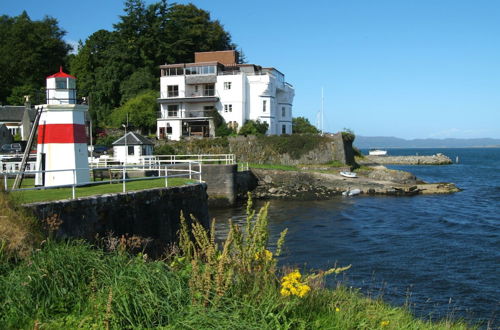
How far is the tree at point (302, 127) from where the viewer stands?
2835 inches

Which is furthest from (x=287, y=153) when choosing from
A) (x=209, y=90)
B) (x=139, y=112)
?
(x=139, y=112)

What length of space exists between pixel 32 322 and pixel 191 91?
2177 inches

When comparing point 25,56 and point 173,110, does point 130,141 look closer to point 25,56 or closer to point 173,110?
point 173,110

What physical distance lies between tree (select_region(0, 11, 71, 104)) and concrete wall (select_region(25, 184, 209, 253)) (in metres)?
55.0

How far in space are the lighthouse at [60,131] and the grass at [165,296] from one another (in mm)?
9470

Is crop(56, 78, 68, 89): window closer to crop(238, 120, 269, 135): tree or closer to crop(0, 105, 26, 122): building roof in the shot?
crop(238, 120, 269, 135): tree

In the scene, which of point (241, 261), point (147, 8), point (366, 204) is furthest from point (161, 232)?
point (147, 8)

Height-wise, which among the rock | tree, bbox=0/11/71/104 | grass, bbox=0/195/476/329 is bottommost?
the rock

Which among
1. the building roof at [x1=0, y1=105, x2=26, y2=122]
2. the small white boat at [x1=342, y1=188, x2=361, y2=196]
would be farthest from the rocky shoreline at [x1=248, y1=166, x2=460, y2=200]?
the building roof at [x1=0, y1=105, x2=26, y2=122]

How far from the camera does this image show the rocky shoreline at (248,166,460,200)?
130 feet

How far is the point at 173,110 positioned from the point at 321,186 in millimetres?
25713

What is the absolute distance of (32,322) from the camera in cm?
606

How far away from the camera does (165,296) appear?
633cm

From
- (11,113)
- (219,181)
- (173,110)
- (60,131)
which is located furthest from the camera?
(173,110)
